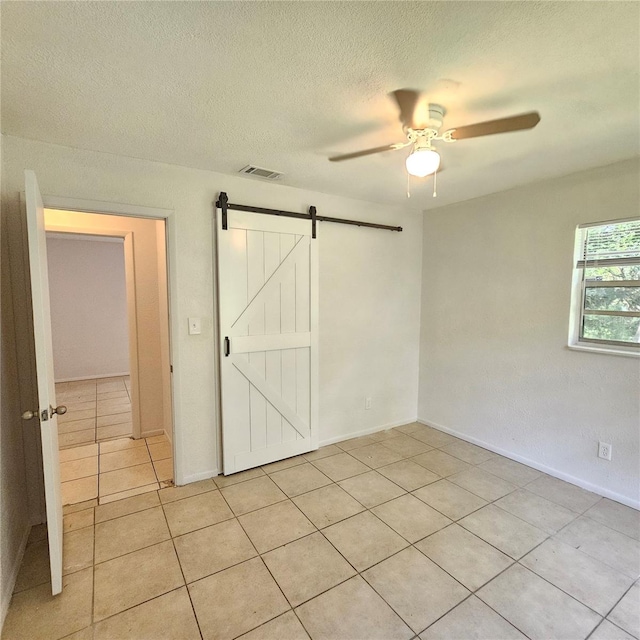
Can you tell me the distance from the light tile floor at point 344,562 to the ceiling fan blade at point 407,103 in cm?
242

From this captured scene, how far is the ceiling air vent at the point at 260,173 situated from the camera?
2619mm

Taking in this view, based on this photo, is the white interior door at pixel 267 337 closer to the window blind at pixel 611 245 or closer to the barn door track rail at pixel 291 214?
the barn door track rail at pixel 291 214

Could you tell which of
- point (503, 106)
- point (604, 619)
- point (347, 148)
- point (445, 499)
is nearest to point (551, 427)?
point (445, 499)

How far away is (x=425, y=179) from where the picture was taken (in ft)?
9.46

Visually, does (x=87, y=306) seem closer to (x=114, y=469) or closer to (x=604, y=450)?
(x=114, y=469)

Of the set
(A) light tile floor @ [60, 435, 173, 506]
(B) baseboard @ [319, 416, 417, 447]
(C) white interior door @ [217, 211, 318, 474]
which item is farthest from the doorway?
(B) baseboard @ [319, 416, 417, 447]

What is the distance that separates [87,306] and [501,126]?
676cm

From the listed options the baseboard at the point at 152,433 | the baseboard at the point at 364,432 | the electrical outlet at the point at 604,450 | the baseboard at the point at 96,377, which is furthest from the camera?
the baseboard at the point at 96,377

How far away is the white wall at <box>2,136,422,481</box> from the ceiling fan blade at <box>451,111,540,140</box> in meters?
1.72

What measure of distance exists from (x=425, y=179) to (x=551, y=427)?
7.73ft

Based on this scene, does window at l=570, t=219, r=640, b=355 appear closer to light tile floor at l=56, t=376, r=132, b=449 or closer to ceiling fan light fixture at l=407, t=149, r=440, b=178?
ceiling fan light fixture at l=407, t=149, r=440, b=178

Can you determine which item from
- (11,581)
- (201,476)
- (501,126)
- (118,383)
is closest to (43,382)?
(11,581)

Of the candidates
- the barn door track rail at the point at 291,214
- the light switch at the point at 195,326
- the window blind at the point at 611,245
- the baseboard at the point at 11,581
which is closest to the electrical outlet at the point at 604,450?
the window blind at the point at 611,245

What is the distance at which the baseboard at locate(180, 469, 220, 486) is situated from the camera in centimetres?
279
